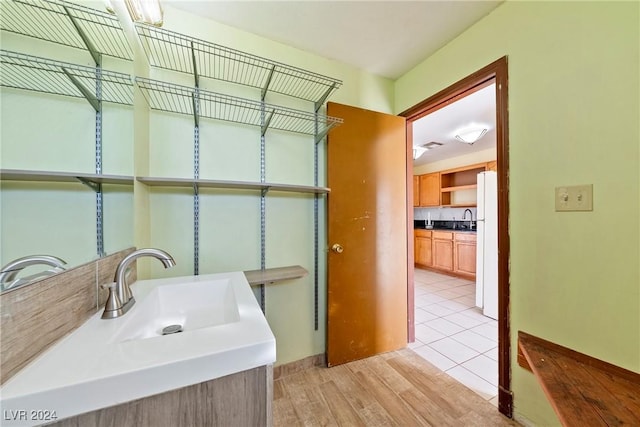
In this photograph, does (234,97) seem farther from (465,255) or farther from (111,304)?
(465,255)

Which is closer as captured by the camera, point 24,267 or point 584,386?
point 24,267

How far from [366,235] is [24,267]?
1700 millimetres

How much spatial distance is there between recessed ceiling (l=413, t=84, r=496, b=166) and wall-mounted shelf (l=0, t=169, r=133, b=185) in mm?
2455

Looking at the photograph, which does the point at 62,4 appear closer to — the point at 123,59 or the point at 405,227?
the point at 123,59

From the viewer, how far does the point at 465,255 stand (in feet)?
13.4

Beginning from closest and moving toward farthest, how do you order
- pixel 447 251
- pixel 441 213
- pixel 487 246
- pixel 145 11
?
pixel 145 11
pixel 487 246
pixel 447 251
pixel 441 213

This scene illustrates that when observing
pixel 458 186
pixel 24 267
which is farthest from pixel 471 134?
pixel 24 267

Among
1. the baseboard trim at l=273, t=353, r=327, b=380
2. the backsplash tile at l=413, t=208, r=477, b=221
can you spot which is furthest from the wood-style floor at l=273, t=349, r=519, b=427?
the backsplash tile at l=413, t=208, r=477, b=221

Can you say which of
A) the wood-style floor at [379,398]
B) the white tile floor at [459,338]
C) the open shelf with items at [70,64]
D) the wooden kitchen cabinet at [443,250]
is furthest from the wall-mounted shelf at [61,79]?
the wooden kitchen cabinet at [443,250]

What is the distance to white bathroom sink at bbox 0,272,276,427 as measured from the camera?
1.40 ft

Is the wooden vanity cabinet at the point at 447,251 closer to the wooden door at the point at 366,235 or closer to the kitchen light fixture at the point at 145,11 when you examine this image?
the wooden door at the point at 366,235

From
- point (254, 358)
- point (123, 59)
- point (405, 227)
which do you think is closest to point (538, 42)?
point (405, 227)

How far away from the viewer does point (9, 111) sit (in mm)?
546

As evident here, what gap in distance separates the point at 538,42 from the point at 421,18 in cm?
65
